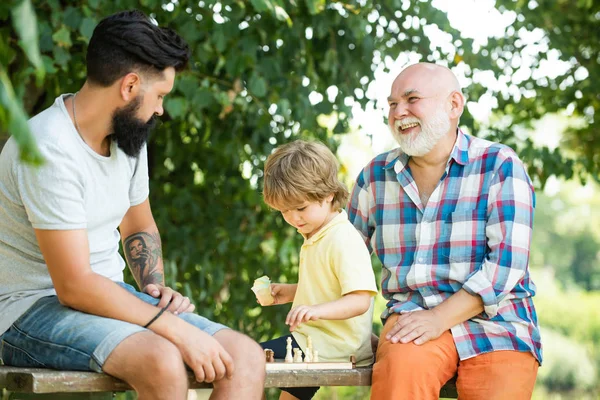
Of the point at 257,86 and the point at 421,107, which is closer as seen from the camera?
the point at 421,107

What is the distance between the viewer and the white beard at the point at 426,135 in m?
3.24

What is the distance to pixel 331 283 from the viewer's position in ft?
10.1

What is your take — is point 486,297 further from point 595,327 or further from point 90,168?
point 595,327

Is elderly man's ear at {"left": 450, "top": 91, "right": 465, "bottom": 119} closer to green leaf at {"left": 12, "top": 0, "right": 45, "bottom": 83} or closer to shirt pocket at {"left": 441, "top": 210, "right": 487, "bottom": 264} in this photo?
shirt pocket at {"left": 441, "top": 210, "right": 487, "bottom": 264}

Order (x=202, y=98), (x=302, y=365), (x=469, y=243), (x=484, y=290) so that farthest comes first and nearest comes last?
1. (x=202, y=98)
2. (x=469, y=243)
3. (x=484, y=290)
4. (x=302, y=365)

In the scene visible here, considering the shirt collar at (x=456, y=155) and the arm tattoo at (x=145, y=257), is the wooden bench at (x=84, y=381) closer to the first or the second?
the arm tattoo at (x=145, y=257)

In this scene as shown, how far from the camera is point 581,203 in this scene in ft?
116

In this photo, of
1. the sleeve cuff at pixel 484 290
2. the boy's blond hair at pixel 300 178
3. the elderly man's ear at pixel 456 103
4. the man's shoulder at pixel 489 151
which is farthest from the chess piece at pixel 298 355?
the elderly man's ear at pixel 456 103

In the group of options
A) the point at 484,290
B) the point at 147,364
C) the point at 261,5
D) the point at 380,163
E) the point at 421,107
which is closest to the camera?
the point at 147,364

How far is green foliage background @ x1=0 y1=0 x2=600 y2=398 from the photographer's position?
15.4 feet

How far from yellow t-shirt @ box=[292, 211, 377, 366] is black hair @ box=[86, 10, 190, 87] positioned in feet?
2.57

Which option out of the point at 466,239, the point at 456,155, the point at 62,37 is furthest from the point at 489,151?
the point at 62,37

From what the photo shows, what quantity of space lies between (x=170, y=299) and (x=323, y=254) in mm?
559

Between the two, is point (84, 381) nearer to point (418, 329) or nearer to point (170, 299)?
point (170, 299)
